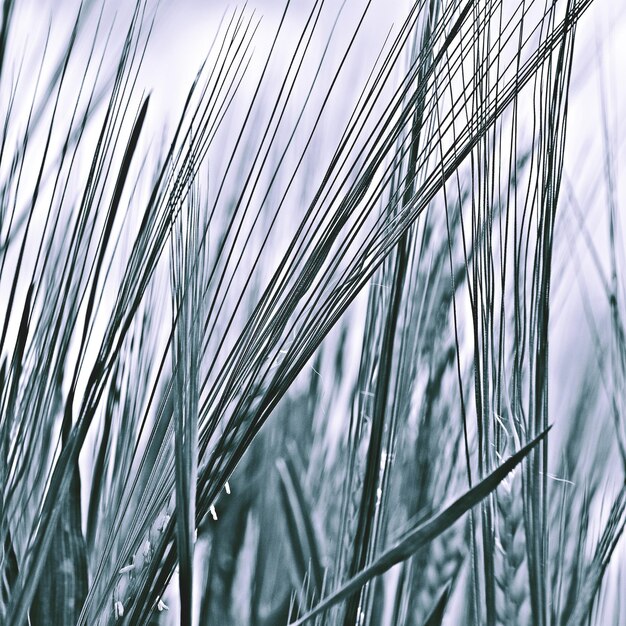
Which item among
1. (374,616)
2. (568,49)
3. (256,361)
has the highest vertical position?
(568,49)

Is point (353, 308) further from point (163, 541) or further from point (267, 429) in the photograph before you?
point (163, 541)

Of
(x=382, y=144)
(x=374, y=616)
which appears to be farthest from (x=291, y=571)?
(x=382, y=144)

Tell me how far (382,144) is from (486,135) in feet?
0.17

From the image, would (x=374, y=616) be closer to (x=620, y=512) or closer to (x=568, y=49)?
(x=620, y=512)

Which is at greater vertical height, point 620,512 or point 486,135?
point 486,135

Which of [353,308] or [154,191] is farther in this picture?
[353,308]

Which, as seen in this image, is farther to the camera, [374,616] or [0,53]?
[374,616]

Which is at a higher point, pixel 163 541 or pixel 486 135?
pixel 486 135

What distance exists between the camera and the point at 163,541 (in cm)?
21

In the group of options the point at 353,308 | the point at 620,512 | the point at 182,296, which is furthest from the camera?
the point at 353,308

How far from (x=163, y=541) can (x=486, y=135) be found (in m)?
0.16

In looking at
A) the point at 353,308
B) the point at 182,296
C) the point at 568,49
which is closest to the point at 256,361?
the point at 182,296

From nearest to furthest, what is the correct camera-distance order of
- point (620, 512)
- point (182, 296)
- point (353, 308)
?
point (182, 296) → point (620, 512) → point (353, 308)

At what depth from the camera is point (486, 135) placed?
24 cm
